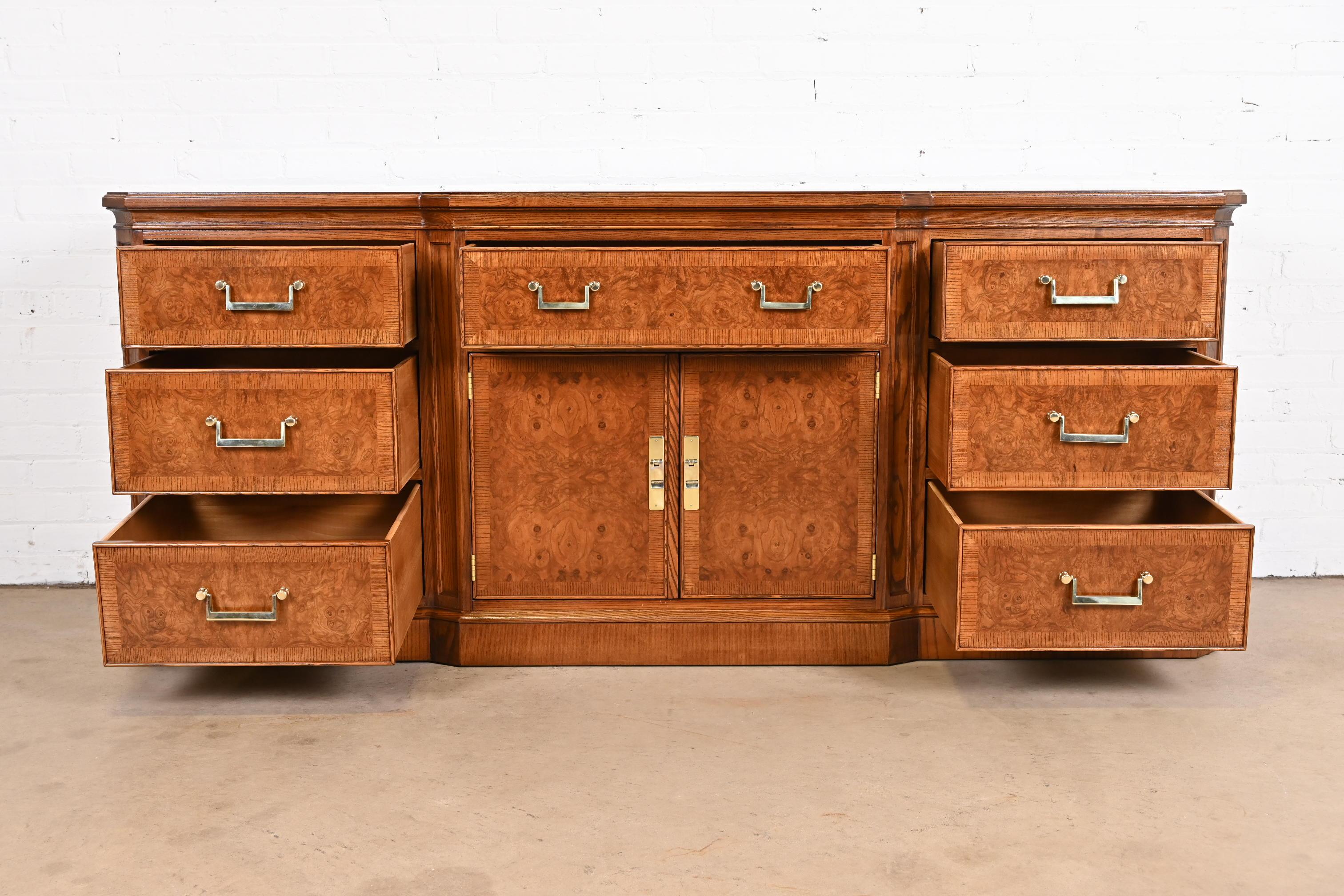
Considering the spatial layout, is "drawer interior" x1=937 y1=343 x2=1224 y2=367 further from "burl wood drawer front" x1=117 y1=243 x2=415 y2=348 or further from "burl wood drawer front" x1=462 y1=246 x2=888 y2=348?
"burl wood drawer front" x1=117 y1=243 x2=415 y2=348

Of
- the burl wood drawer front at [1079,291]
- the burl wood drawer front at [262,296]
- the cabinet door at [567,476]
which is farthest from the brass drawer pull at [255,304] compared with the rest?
the burl wood drawer front at [1079,291]

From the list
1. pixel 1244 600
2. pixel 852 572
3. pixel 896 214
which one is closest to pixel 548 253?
pixel 896 214

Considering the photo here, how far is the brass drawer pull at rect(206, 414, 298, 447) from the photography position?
2227mm

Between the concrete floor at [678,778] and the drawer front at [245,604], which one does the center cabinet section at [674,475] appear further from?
the drawer front at [245,604]

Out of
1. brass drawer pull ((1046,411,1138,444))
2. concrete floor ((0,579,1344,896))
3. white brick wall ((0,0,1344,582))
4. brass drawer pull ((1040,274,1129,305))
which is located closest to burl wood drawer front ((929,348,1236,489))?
brass drawer pull ((1046,411,1138,444))

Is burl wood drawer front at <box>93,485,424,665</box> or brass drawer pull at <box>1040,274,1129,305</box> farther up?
brass drawer pull at <box>1040,274,1129,305</box>

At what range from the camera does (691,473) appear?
2496mm

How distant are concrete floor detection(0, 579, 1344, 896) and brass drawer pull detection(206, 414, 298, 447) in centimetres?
49

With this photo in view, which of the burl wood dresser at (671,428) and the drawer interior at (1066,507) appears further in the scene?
the drawer interior at (1066,507)

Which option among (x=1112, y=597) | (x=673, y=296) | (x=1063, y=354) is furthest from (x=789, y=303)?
(x=1112, y=597)

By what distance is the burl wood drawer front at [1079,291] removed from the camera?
229cm
